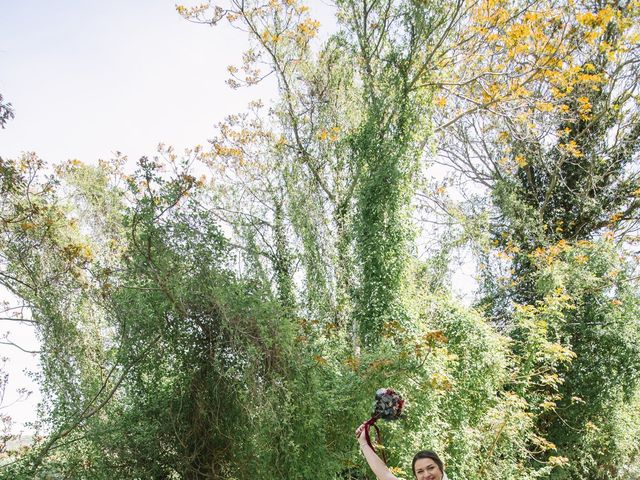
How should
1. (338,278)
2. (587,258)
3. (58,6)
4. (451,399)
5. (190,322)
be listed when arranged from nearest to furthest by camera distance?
(190,322)
(58,6)
(451,399)
(338,278)
(587,258)

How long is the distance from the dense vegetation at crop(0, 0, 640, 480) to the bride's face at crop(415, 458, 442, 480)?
7.67 ft

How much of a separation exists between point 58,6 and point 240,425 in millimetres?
4542

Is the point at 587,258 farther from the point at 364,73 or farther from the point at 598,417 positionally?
the point at 364,73

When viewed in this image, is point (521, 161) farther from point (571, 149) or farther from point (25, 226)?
point (25, 226)

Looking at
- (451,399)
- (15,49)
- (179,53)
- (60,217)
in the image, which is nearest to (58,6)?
(15,49)

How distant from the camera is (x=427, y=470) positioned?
306cm

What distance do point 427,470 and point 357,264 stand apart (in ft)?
17.8

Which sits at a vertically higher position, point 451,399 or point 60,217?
point 60,217

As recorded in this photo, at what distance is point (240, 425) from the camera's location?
545 centimetres

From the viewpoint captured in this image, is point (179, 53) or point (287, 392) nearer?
point (287, 392)

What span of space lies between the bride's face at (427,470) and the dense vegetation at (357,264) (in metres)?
2.34

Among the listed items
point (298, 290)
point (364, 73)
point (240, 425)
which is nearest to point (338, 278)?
point (298, 290)

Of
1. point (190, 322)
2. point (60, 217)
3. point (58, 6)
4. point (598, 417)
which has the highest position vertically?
point (58, 6)

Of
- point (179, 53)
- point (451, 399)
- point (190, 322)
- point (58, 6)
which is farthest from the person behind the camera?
point (179, 53)
